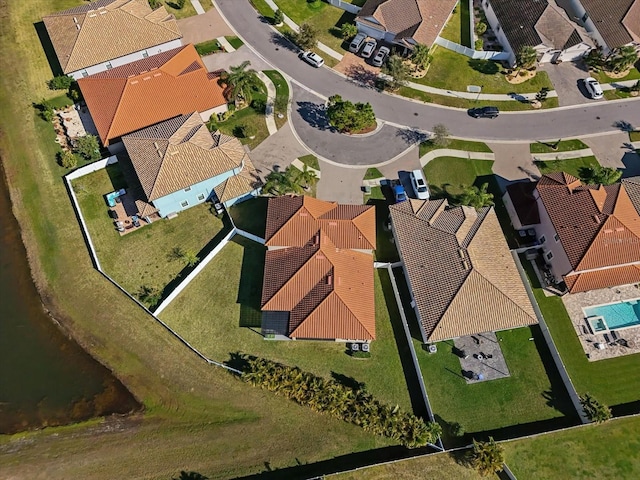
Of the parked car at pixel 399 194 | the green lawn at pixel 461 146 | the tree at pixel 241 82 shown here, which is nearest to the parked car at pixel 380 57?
the green lawn at pixel 461 146

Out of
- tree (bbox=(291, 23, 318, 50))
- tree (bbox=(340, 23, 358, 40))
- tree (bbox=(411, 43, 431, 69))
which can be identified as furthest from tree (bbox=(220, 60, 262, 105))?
tree (bbox=(411, 43, 431, 69))

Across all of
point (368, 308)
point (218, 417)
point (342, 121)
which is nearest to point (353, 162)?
point (342, 121)

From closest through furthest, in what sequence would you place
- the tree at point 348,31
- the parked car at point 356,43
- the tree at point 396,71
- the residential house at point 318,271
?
the residential house at point 318,271
the tree at point 396,71
the parked car at point 356,43
the tree at point 348,31

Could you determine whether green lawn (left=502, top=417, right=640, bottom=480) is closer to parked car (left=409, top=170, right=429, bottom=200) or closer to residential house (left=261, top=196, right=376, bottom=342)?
residential house (left=261, top=196, right=376, bottom=342)

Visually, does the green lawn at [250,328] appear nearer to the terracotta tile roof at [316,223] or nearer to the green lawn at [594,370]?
the terracotta tile roof at [316,223]

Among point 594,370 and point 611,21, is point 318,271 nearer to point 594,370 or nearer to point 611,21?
point 594,370

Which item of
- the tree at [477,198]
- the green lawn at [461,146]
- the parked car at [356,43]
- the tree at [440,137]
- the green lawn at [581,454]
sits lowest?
the green lawn at [581,454]

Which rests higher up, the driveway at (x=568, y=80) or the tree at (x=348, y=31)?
the tree at (x=348, y=31)
